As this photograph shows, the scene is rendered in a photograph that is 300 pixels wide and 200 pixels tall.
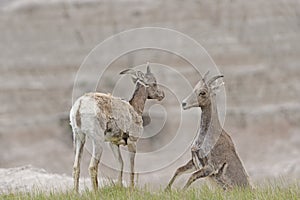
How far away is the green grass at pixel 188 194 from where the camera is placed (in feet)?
21.7

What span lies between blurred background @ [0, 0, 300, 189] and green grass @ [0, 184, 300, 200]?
1629 centimetres

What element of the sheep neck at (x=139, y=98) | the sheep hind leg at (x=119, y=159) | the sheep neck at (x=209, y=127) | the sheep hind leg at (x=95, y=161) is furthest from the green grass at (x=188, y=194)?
the sheep neck at (x=139, y=98)

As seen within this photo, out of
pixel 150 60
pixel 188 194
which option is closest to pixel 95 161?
pixel 188 194

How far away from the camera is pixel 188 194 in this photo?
6.86 metres

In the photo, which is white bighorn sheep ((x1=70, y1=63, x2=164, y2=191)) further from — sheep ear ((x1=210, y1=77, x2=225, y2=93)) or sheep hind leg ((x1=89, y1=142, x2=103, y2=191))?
sheep ear ((x1=210, y1=77, x2=225, y2=93))

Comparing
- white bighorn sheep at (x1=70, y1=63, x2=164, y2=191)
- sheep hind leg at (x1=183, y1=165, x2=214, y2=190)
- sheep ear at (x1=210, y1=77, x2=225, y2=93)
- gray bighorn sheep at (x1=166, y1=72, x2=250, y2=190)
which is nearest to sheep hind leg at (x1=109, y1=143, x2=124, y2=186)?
white bighorn sheep at (x1=70, y1=63, x2=164, y2=191)

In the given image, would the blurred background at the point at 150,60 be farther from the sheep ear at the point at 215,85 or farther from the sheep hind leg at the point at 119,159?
the sheep ear at the point at 215,85

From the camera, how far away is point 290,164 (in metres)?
22.6

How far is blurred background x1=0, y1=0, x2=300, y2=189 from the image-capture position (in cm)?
2447

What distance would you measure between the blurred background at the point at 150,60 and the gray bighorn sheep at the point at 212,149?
51.1 ft

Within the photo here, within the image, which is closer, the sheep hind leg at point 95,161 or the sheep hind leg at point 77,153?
the sheep hind leg at point 95,161

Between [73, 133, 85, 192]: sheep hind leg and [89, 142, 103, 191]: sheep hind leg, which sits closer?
[89, 142, 103, 191]: sheep hind leg

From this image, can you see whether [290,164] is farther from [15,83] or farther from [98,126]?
[98,126]

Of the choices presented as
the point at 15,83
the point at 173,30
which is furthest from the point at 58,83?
the point at 173,30
